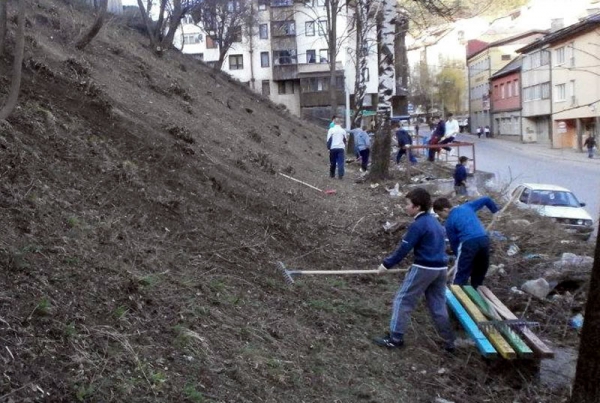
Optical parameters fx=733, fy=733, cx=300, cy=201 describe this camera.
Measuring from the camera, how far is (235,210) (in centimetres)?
952

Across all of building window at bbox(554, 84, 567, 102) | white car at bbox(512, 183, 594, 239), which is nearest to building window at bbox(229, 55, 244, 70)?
building window at bbox(554, 84, 567, 102)

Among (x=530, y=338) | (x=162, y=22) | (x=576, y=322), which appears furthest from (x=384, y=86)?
(x=162, y=22)

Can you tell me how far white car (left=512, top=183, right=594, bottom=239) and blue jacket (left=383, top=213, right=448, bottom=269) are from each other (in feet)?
27.4

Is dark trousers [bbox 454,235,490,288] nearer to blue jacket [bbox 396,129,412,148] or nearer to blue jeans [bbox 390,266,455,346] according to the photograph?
blue jeans [bbox 390,266,455,346]

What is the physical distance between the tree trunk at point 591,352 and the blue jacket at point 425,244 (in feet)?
8.11

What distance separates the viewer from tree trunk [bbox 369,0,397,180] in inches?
656

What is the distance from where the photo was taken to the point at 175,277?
6.65 meters

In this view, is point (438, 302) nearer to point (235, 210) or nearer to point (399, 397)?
point (399, 397)

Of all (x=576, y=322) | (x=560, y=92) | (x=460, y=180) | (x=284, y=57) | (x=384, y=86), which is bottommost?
(x=576, y=322)

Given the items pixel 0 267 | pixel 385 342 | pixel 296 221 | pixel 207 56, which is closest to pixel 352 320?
pixel 385 342

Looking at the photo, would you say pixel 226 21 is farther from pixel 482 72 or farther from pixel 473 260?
pixel 482 72

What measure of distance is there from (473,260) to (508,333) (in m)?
1.52

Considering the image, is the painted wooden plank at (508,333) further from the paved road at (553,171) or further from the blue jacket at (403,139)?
the blue jacket at (403,139)

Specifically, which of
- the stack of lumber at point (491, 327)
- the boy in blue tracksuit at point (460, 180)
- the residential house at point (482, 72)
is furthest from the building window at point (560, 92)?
the stack of lumber at point (491, 327)
